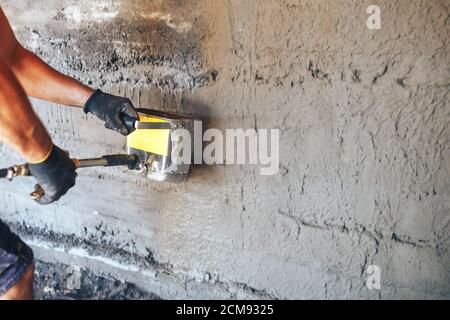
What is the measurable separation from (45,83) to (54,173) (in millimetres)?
573

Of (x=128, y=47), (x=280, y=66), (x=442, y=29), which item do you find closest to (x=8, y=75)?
(x=128, y=47)

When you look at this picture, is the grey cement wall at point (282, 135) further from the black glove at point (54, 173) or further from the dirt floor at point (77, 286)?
the black glove at point (54, 173)

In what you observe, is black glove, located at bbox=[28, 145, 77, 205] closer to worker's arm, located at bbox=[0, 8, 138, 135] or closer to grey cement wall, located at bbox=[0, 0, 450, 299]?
worker's arm, located at bbox=[0, 8, 138, 135]

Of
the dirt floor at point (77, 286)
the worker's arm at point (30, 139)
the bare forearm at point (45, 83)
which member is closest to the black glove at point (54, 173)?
the worker's arm at point (30, 139)

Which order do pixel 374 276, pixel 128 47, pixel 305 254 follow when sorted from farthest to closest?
pixel 128 47
pixel 305 254
pixel 374 276

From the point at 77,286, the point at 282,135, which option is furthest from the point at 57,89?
the point at 77,286

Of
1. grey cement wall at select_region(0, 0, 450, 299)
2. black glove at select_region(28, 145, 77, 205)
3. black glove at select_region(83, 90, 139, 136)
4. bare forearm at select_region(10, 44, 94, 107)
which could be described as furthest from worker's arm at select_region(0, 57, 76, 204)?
grey cement wall at select_region(0, 0, 450, 299)

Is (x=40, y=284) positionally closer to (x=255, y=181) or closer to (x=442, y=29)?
(x=255, y=181)

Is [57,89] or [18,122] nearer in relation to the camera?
[18,122]

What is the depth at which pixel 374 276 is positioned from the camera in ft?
5.85

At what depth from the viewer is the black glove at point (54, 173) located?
141 cm

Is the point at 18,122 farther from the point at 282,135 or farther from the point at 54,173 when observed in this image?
the point at 282,135

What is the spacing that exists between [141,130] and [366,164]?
96 centimetres

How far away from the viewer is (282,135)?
1.79 meters
